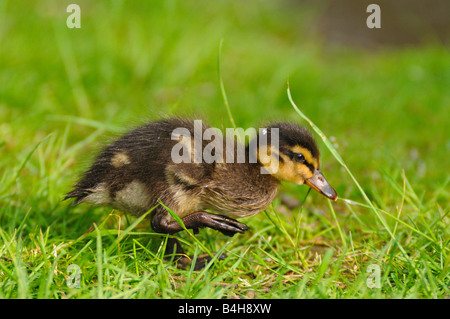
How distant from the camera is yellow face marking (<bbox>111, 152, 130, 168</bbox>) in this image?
237 cm

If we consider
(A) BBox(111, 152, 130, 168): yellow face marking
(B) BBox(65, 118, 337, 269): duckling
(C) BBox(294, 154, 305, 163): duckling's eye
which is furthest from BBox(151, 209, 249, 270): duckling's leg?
(C) BBox(294, 154, 305, 163): duckling's eye

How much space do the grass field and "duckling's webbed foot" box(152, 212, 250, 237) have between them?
12 centimetres

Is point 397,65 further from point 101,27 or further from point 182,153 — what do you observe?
point 182,153

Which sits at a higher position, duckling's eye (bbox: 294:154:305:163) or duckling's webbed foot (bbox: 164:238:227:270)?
duckling's eye (bbox: 294:154:305:163)

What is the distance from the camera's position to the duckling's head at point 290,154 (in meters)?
2.45

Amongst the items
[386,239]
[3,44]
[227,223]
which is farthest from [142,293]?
[3,44]

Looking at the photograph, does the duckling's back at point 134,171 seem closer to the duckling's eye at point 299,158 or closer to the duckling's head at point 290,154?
the duckling's head at point 290,154

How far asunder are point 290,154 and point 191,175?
1.63 ft

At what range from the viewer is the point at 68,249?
2.42 m

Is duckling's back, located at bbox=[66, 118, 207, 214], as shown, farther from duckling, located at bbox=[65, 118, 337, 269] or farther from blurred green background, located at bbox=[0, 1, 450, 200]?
blurred green background, located at bbox=[0, 1, 450, 200]

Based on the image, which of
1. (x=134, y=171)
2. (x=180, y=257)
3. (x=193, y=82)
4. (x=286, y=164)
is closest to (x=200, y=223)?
(x=180, y=257)

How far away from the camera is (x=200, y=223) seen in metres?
2.33

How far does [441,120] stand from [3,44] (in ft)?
13.4

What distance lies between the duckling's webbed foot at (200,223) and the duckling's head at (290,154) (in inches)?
13.2
